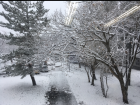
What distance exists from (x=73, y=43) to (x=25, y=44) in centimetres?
643

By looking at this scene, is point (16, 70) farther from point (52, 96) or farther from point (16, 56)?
point (52, 96)

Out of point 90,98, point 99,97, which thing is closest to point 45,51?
point 90,98

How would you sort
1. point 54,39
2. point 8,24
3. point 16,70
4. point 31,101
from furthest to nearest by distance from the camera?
point 16,70
point 8,24
point 31,101
point 54,39

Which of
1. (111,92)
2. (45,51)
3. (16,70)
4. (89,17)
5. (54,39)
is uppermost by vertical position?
(89,17)

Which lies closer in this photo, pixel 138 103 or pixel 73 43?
pixel 73 43

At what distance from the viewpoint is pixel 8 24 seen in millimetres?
10922

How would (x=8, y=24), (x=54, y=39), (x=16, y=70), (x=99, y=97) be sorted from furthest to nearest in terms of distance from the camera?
(x=16, y=70), (x=8, y=24), (x=99, y=97), (x=54, y=39)

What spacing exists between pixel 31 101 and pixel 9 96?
2.67 metres

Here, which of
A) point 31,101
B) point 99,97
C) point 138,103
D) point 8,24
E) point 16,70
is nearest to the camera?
point 138,103

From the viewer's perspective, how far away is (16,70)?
11734 mm

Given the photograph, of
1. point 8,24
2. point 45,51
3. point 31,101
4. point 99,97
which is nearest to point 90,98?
point 99,97

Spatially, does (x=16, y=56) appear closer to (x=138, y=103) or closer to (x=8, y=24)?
(x=8, y=24)

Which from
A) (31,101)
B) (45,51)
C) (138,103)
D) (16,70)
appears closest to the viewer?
(45,51)

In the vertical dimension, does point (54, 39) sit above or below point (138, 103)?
above
